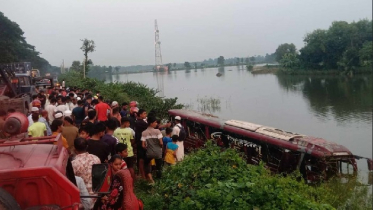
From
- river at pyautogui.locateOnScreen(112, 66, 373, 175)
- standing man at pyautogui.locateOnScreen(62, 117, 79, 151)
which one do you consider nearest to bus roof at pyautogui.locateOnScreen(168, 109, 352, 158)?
river at pyautogui.locateOnScreen(112, 66, 373, 175)

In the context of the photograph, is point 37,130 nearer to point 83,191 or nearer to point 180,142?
point 180,142

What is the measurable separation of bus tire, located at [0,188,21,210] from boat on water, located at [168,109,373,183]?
272 inches

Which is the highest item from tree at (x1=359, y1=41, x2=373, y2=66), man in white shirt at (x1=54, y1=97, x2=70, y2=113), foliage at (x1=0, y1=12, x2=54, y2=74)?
foliage at (x1=0, y1=12, x2=54, y2=74)

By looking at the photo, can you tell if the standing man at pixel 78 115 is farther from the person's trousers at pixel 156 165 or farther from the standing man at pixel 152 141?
the standing man at pixel 152 141

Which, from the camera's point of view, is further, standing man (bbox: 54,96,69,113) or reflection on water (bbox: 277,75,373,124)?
reflection on water (bbox: 277,75,373,124)

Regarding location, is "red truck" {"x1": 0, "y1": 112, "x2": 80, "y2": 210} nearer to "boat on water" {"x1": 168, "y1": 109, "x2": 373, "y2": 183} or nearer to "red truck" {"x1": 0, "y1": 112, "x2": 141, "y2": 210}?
"red truck" {"x1": 0, "y1": 112, "x2": 141, "y2": 210}

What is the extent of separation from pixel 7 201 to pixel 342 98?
22.6m

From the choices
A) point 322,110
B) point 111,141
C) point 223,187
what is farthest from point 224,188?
point 322,110

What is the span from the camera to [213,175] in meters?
4.89

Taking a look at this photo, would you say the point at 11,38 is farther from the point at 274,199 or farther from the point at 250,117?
the point at 274,199

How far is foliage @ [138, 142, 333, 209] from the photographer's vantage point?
4.09 meters

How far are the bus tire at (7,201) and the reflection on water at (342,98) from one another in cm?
1296

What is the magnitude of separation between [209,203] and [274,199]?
2.48 feet

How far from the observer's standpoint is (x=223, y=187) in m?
4.35
